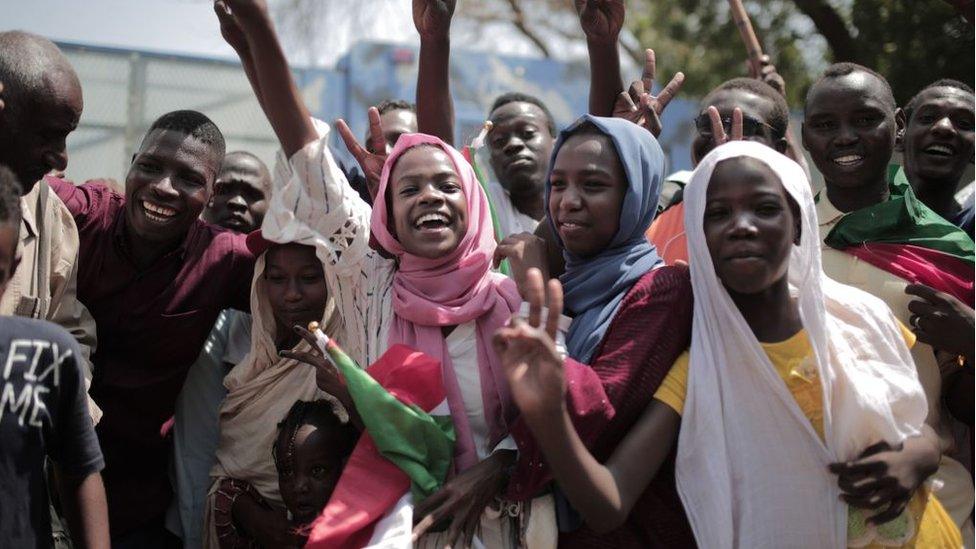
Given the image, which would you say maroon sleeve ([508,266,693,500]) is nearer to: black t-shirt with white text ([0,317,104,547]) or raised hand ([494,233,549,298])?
raised hand ([494,233,549,298])

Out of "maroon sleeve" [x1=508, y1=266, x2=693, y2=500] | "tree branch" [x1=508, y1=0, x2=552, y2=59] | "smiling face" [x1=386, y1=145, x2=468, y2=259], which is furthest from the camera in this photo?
"tree branch" [x1=508, y1=0, x2=552, y2=59]

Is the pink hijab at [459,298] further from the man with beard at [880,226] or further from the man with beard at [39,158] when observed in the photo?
the man with beard at [880,226]

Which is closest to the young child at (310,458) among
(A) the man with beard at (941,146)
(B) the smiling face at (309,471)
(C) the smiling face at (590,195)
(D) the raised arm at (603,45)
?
(B) the smiling face at (309,471)

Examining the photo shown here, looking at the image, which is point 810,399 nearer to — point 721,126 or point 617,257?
point 617,257

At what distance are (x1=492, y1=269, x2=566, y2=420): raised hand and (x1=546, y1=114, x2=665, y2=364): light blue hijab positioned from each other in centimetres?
52

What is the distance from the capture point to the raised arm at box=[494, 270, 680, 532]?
254 centimetres

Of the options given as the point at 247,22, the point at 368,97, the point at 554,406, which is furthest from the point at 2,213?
the point at 368,97

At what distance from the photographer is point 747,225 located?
292 cm

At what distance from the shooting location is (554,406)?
2557mm

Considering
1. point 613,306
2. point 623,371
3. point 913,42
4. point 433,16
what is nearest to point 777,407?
point 623,371

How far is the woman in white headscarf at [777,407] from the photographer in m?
2.86

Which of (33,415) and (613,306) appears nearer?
(33,415)

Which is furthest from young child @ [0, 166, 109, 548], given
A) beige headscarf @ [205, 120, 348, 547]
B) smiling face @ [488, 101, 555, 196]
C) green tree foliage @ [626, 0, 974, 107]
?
green tree foliage @ [626, 0, 974, 107]

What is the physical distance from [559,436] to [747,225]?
2.66ft
